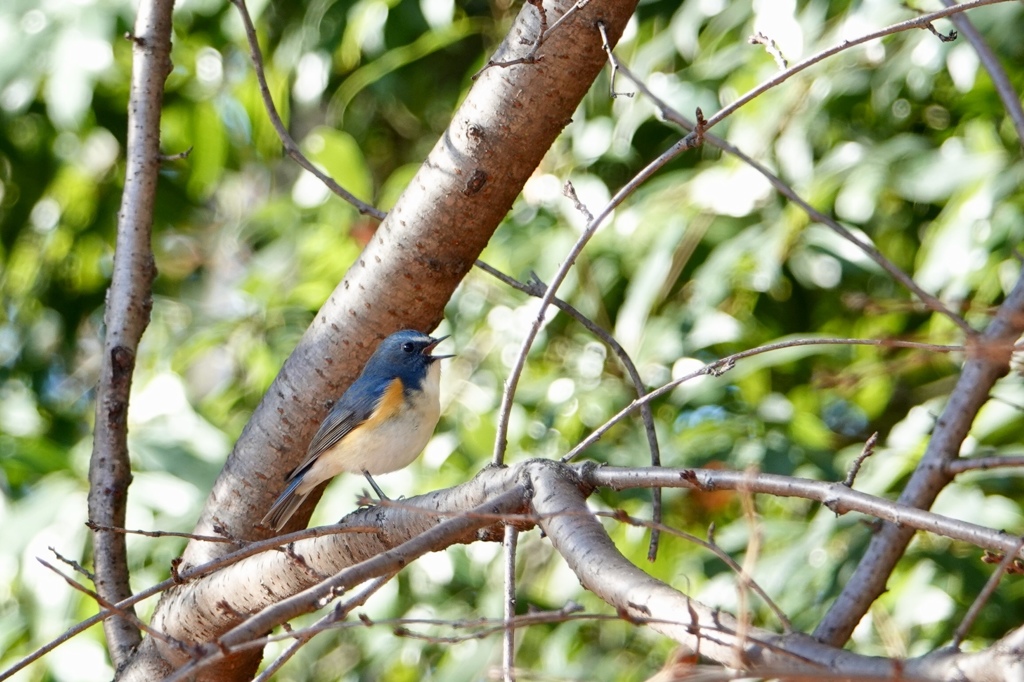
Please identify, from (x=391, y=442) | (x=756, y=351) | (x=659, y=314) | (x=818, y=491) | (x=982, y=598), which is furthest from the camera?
(x=659, y=314)

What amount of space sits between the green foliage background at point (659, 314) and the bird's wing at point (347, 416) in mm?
394

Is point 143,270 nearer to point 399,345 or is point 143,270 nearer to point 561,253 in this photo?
point 399,345

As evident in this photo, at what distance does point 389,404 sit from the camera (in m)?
3.85

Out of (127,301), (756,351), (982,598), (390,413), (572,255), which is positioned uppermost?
(390,413)

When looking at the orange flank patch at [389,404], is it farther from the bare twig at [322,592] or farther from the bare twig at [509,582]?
the bare twig at [322,592]

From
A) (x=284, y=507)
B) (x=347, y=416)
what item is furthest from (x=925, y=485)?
(x=347, y=416)

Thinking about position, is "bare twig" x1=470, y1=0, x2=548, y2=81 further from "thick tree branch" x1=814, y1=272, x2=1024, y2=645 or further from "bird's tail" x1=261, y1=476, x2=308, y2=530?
"thick tree branch" x1=814, y1=272, x2=1024, y2=645

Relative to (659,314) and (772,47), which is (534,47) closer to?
(772,47)

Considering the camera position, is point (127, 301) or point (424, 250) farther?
point (127, 301)

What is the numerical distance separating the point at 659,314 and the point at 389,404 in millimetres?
1178

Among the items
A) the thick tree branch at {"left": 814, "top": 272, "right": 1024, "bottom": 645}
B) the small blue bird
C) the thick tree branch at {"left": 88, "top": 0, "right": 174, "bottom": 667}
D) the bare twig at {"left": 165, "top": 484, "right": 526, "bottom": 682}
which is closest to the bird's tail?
the thick tree branch at {"left": 88, "top": 0, "right": 174, "bottom": 667}

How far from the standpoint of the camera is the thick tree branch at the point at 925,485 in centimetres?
263

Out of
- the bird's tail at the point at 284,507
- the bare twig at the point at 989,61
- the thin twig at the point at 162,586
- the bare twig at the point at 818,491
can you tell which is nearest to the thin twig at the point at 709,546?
the bare twig at the point at 818,491

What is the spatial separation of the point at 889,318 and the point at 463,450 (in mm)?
1771
